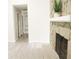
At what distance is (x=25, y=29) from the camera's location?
13031 mm

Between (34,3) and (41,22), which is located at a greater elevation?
(34,3)

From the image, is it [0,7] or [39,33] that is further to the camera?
[39,33]

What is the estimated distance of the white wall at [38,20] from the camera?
24.1 ft

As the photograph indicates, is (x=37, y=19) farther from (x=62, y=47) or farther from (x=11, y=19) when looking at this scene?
(x=62, y=47)

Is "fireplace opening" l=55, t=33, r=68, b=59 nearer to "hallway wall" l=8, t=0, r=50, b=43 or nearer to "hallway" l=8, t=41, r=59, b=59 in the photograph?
"hallway" l=8, t=41, r=59, b=59

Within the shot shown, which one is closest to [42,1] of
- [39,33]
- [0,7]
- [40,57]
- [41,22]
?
[41,22]

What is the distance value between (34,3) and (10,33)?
201cm

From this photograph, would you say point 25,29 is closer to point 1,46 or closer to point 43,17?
point 43,17

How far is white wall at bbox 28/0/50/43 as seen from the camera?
7352 mm

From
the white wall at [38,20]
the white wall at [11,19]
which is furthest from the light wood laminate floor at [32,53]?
the white wall at [11,19]

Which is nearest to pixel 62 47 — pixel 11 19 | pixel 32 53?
pixel 32 53

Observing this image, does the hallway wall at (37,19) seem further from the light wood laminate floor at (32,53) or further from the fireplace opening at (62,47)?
the fireplace opening at (62,47)

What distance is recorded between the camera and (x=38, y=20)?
7.42 m
